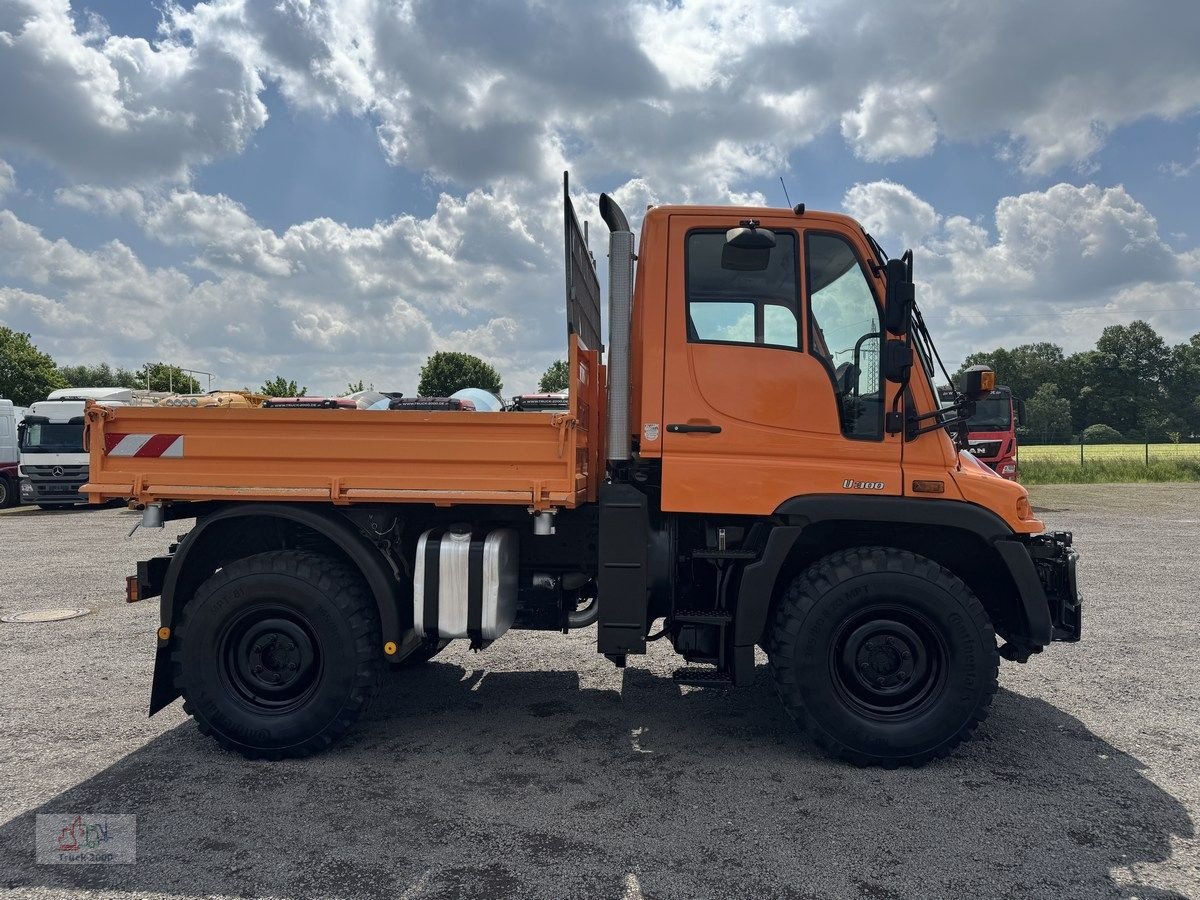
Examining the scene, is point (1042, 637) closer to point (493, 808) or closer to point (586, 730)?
point (586, 730)

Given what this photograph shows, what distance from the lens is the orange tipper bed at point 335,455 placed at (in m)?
4.14

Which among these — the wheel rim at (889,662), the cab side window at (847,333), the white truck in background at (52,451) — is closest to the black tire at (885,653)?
the wheel rim at (889,662)

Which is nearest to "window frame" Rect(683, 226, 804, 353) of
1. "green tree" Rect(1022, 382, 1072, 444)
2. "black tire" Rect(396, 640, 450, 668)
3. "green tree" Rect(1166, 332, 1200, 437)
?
"black tire" Rect(396, 640, 450, 668)

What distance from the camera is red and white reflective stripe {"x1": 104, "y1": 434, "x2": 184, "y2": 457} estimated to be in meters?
4.26

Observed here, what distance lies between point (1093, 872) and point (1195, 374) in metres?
92.1

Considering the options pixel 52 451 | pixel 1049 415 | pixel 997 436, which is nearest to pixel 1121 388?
pixel 1049 415

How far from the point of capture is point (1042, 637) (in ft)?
13.6

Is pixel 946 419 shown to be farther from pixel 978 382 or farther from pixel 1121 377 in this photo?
pixel 1121 377

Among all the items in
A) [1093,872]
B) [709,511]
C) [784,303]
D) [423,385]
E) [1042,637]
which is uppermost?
[423,385]

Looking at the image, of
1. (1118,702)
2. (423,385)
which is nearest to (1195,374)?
(423,385)

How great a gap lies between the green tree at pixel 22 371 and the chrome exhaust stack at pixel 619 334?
56.1m

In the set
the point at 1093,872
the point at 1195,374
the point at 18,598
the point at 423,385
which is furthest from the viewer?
the point at 1195,374

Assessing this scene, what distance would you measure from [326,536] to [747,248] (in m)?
2.83

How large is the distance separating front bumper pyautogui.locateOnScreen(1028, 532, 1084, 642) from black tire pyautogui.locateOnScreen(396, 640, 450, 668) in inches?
150
